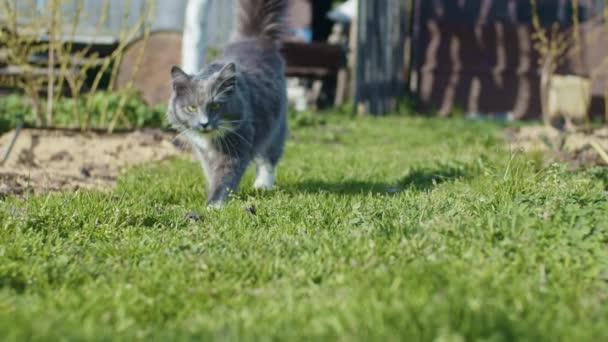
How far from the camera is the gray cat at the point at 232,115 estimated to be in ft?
19.0

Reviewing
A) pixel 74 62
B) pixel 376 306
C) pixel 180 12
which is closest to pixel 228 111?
pixel 376 306

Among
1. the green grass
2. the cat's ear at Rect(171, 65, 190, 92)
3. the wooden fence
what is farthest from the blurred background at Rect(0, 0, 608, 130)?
the green grass

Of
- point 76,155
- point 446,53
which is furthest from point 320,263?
point 446,53

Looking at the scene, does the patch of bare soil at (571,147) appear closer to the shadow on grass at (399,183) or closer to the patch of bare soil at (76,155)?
the shadow on grass at (399,183)

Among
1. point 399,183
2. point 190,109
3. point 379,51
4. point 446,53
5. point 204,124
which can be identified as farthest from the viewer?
point 446,53

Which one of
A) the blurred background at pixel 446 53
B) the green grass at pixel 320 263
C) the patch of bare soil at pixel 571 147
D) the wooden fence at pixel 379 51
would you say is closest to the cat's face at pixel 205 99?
the green grass at pixel 320 263

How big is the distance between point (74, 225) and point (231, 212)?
97cm

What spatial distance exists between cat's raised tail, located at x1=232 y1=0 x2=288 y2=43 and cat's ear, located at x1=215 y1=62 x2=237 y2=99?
181 cm

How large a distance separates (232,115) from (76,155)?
270cm

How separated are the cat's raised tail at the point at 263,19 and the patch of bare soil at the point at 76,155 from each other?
5.49 feet

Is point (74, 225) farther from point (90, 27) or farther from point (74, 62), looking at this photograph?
point (90, 27)

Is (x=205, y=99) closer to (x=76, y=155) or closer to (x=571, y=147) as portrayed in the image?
(x=76, y=155)

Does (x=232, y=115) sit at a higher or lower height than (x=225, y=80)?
lower

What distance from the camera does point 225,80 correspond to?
581 centimetres
